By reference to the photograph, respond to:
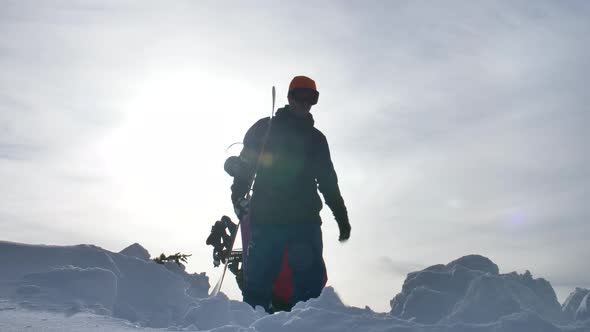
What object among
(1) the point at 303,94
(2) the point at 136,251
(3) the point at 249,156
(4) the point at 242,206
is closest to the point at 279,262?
(4) the point at 242,206

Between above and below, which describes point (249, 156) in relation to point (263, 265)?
above

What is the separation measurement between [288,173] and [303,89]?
37.2 inches

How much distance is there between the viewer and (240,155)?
6500 mm

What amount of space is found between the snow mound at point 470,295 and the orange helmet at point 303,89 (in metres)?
2.23

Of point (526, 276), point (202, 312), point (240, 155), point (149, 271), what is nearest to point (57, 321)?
point (202, 312)

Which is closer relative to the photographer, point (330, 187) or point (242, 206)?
point (242, 206)

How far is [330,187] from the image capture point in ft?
21.6

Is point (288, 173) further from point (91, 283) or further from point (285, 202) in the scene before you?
point (91, 283)

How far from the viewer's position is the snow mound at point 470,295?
169 inches

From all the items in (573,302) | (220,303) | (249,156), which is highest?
(249,156)

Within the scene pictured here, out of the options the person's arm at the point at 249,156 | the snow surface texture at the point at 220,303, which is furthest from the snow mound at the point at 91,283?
the person's arm at the point at 249,156

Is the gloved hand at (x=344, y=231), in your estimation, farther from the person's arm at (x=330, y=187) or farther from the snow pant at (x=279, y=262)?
the snow pant at (x=279, y=262)

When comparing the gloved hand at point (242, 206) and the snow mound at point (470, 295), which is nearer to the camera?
the snow mound at point (470, 295)

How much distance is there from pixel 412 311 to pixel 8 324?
3.05m
